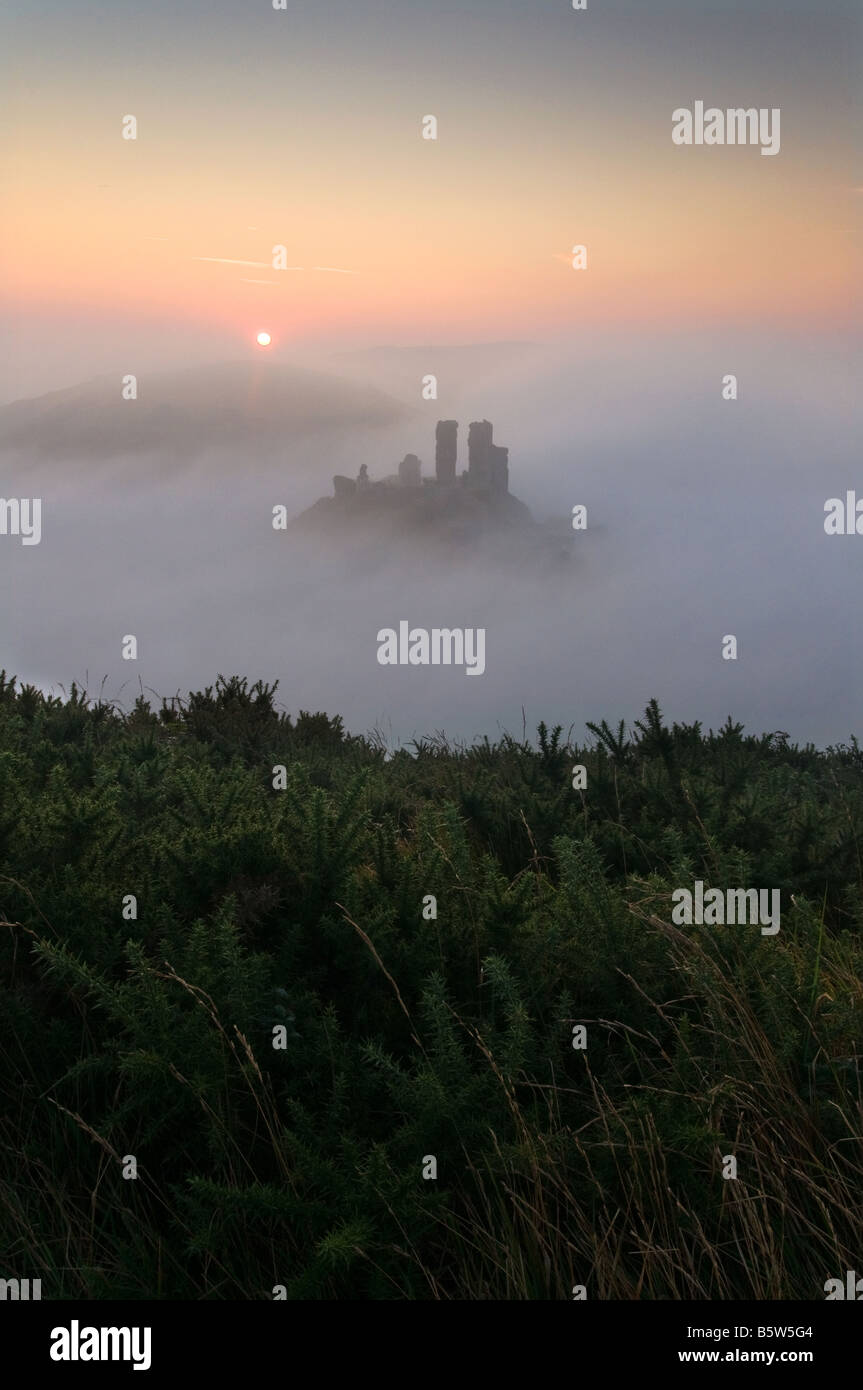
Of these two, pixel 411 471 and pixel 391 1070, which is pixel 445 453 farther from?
pixel 391 1070

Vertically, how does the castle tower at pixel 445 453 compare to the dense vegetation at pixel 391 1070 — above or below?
above

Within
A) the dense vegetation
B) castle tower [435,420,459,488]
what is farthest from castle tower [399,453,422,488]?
the dense vegetation

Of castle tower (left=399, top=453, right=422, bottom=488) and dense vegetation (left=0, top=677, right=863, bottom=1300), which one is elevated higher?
castle tower (left=399, top=453, right=422, bottom=488)

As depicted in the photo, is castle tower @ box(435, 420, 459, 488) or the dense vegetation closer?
the dense vegetation

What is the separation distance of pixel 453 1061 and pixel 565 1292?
29.4 inches

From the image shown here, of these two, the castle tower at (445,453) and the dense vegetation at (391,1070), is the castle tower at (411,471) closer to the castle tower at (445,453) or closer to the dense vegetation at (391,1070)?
the castle tower at (445,453)

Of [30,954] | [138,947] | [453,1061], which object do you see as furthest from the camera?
[30,954]

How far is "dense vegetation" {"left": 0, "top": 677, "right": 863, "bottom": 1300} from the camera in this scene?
3.54 m

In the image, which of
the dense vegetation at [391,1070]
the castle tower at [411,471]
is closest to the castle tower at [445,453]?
the castle tower at [411,471]

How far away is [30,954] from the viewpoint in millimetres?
4758

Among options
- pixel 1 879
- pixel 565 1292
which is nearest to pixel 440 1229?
pixel 565 1292

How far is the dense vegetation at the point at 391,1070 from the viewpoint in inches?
139

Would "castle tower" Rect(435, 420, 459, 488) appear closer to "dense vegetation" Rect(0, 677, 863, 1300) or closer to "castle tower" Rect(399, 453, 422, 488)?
"castle tower" Rect(399, 453, 422, 488)
